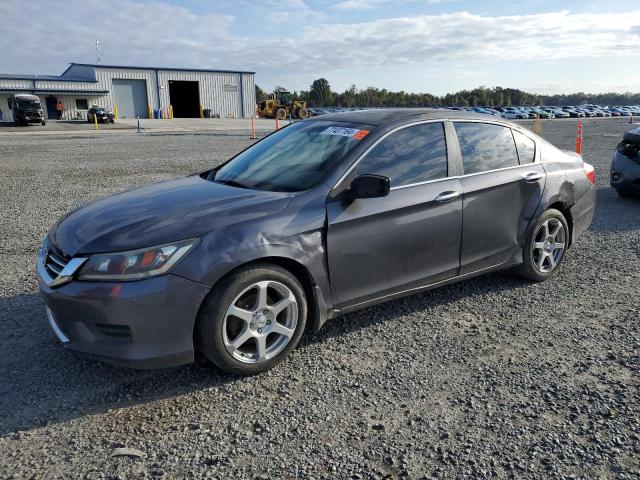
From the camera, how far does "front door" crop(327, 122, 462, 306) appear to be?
345 centimetres

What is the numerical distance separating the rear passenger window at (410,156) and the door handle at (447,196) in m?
0.15

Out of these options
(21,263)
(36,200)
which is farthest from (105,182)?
(21,263)

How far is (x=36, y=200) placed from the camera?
872 centimetres

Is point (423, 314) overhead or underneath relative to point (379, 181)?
underneath

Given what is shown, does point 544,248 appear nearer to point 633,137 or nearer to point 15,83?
point 633,137

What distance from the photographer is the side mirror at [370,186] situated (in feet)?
10.9

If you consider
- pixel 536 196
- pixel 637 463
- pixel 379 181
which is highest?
pixel 379 181

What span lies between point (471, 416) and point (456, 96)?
123 meters

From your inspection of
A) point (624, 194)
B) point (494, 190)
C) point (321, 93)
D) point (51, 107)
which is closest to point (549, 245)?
point (494, 190)

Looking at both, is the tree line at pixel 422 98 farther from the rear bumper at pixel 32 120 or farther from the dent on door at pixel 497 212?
the dent on door at pixel 497 212

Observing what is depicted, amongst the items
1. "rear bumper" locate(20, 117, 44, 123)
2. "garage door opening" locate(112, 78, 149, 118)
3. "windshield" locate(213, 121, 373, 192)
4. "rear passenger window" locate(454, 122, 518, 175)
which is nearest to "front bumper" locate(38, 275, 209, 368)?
"windshield" locate(213, 121, 373, 192)

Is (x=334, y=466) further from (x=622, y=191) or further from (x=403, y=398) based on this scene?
(x=622, y=191)

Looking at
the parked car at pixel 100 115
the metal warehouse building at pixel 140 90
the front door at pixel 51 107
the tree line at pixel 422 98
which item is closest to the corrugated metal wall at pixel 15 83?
the metal warehouse building at pixel 140 90

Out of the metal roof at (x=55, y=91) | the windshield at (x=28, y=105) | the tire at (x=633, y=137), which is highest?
the metal roof at (x=55, y=91)
